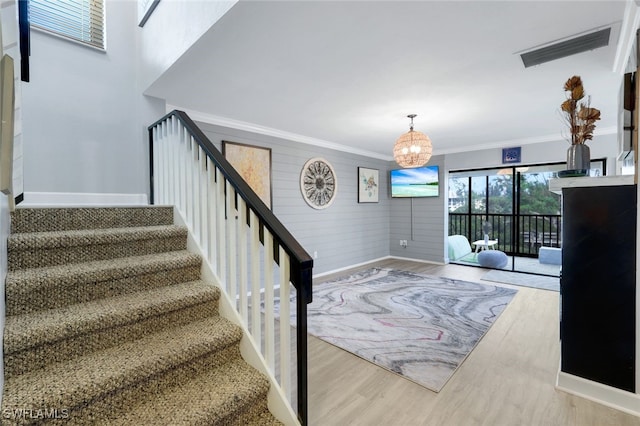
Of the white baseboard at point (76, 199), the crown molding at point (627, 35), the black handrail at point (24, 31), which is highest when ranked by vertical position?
the crown molding at point (627, 35)

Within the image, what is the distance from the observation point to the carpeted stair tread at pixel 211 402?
3.90ft

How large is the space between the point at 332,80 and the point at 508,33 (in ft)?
4.38

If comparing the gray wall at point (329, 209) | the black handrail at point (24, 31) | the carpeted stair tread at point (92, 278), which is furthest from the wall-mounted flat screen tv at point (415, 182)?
the black handrail at point (24, 31)

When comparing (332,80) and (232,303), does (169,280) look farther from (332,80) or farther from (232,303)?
(332,80)

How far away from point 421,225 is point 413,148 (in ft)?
10.2

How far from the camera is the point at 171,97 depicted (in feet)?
9.73

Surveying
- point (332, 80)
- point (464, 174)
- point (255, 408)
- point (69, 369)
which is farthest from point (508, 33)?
point (464, 174)

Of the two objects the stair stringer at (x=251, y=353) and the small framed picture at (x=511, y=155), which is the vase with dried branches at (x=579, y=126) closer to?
the stair stringer at (x=251, y=353)

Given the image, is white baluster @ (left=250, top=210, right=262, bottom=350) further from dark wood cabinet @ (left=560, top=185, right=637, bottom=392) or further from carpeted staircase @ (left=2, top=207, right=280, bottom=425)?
dark wood cabinet @ (left=560, top=185, right=637, bottom=392)

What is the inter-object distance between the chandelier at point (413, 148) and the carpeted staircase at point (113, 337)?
2.69 meters

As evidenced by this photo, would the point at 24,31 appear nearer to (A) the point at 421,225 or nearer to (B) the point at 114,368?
(B) the point at 114,368

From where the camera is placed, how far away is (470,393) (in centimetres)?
197

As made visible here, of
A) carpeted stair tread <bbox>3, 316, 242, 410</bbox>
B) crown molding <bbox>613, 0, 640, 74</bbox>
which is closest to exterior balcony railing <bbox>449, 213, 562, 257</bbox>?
crown molding <bbox>613, 0, 640, 74</bbox>

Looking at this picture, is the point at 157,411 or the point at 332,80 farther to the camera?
the point at 332,80
